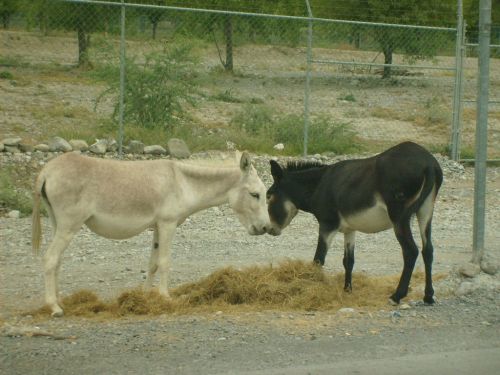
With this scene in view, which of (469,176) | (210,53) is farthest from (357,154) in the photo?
(210,53)

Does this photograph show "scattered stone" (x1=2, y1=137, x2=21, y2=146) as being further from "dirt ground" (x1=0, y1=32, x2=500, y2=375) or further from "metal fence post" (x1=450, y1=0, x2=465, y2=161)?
"metal fence post" (x1=450, y1=0, x2=465, y2=161)

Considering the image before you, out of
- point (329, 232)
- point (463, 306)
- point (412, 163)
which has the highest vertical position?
point (412, 163)

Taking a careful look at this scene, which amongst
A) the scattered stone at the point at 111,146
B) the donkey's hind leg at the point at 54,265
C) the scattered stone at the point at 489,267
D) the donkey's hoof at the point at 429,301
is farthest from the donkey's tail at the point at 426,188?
the scattered stone at the point at 111,146

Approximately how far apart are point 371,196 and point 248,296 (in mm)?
1546

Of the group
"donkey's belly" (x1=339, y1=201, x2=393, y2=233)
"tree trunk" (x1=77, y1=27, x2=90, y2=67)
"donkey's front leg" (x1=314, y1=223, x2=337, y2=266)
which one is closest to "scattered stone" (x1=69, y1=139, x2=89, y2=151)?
"tree trunk" (x1=77, y1=27, x2=90, y2=67)

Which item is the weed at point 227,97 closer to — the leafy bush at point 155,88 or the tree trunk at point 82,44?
the tree trunk at point 82,44

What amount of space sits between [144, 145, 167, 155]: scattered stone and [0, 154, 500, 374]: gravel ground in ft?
15.2

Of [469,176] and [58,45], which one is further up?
[58,45]

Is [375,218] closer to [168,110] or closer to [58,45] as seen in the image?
[168,110]

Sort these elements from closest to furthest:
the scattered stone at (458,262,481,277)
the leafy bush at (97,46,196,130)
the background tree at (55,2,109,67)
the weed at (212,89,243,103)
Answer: the scattered stone at (458,262,481,277) < the leafy bush at (97,46,196,130) < the background tree at (55,2,109,67) < the weed at (212,89,243,103)

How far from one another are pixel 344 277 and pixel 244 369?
3.39 meters

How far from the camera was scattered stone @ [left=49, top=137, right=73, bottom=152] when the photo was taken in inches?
619

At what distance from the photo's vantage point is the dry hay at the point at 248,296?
823 cm

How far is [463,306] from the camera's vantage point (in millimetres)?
8570
